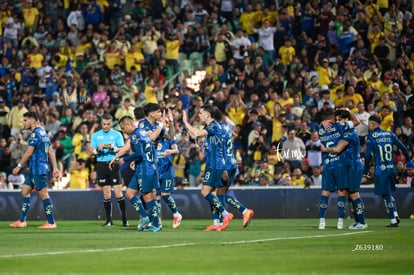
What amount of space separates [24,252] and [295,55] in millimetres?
18795

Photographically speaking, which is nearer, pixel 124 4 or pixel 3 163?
pixel 3 163

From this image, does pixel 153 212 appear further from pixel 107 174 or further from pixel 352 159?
pixel 352 159

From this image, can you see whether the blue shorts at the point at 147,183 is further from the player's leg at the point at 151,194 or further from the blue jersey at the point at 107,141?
the blue jersey at the point at 107,141

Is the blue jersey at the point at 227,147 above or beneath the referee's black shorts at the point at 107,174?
above

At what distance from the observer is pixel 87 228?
22.2 m

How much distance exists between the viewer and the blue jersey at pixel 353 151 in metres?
20.3

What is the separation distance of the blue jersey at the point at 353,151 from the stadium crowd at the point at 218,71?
6.59 m

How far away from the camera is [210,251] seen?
14992 mm

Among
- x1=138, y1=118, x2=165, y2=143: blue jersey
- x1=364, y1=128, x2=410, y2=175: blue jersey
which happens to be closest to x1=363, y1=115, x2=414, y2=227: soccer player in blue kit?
x1=364, y1=128, x2=410, y2=175: blue jersey

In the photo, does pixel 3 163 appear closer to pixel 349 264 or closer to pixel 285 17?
pixel 285 17

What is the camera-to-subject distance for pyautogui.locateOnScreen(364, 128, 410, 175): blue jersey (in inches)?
848

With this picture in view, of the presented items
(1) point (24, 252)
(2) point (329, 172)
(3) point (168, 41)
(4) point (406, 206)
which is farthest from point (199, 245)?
(3) point (168, 41)

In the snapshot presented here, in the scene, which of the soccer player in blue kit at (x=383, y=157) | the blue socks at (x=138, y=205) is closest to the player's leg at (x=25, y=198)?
the blue socks at (x=138, y=205)

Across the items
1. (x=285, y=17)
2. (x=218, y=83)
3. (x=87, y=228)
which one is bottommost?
(x=87, y=228)
